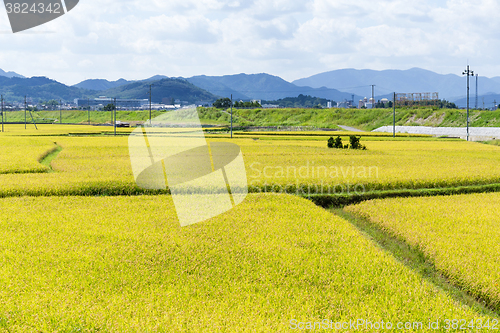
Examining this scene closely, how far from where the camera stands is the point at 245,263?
796cm

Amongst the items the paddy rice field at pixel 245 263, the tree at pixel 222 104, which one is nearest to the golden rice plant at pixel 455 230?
the paddy rice field at pixel 245 263

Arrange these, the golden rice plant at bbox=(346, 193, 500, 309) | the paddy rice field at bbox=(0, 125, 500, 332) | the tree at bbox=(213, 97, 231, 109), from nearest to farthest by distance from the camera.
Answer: the paddy rice field at bbox=(0, 125, 500, 332) → the golden rice plant at bbox=(346, 193, 500, 309) → the tree at bbox=(213, 97, 231, 109)

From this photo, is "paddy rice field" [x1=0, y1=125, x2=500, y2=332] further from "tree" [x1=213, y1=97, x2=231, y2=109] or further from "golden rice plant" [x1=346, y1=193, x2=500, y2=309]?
"tree" [x1=213, y1=97, x2=231, y2=109]

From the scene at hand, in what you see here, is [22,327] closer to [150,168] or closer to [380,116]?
[150,168]

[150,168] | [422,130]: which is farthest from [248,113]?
[150,168]

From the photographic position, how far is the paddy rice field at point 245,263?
19.6ft

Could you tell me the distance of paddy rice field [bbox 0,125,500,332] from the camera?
19.6 ft

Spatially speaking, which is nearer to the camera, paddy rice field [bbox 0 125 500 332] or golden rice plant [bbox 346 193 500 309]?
paddy rice field [bbox 0 125 500 332]

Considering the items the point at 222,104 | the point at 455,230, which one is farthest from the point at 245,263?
the point at 222,104

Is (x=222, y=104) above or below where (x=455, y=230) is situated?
above

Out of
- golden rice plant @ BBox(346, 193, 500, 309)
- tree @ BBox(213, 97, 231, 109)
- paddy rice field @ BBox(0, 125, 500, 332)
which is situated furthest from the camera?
tree @ BBox(213, 97, 231, 109)

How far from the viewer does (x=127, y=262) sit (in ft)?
26.0

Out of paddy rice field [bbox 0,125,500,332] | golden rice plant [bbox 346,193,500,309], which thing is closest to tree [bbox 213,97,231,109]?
paddy rice field [bbox 0,125,500,332]

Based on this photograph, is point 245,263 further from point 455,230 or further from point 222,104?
point 222,104
